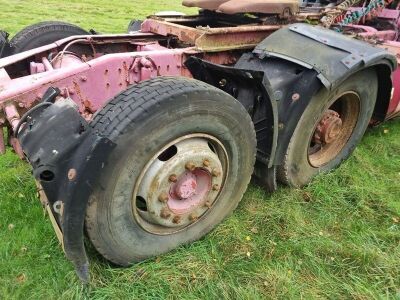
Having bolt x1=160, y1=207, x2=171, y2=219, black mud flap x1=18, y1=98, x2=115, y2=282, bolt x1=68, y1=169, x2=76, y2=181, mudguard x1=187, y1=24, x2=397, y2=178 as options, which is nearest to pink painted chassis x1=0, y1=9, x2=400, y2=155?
mudguard x1=187, y1=24, x2=397, y2=178

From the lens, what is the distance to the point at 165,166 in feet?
6.99

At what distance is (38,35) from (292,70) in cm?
233

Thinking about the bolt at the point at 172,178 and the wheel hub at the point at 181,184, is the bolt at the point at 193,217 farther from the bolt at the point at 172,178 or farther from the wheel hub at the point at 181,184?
the bolt at the point at 172,178

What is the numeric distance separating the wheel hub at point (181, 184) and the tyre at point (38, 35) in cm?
207

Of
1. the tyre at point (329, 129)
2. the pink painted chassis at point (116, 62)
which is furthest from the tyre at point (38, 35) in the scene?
the tyre at point (329, 129)

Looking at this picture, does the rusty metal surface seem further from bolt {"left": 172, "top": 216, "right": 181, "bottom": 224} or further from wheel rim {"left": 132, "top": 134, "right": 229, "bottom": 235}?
bolt {"left": 172, "top": 216, "right": 181, "bottom": 224}

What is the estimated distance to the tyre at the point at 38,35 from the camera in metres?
3.56

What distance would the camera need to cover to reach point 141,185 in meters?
2.13

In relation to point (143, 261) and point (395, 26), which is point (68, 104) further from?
point (395, 26)

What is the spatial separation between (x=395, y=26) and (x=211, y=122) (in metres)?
3.01

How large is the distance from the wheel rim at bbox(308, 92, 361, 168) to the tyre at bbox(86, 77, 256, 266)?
2.80 feet

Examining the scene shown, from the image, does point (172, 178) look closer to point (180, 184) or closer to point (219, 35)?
point (180, 184)

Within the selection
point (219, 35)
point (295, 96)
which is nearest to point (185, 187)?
point (295, 96)

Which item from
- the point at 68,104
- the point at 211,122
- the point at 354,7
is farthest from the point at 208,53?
the point at 354,7
